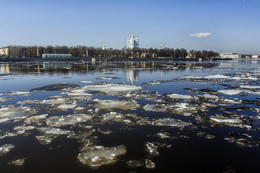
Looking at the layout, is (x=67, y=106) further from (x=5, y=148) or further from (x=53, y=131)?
(x=5, y=148)

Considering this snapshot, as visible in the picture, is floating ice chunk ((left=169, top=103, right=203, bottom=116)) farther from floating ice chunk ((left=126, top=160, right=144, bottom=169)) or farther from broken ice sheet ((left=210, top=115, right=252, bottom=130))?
floating ice chunk ((left=126, top=160, right=144, bottom=169))

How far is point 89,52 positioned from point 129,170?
13275cm

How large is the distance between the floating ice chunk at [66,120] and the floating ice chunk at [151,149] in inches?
97.1

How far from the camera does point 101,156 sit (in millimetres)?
4012

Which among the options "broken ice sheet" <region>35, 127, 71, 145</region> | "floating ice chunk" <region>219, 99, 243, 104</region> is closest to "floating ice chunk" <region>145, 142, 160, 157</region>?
"broken ice sheet" <region>35, 127, 71, 145</region>

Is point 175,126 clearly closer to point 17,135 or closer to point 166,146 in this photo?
point 166,146

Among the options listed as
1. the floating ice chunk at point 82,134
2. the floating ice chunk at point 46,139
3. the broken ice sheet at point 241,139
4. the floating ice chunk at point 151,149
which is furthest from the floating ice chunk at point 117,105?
the broken ice sheet at point 241,139

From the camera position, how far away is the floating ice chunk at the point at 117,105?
7645mm

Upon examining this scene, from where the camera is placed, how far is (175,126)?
5.65m

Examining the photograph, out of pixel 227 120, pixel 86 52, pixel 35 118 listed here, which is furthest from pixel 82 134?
Result: pixel 86 52

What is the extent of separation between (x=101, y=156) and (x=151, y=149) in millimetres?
1096

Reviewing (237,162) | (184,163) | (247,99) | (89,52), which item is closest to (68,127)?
(184,163)

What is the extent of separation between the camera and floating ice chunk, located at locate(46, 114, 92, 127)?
5.86 metres

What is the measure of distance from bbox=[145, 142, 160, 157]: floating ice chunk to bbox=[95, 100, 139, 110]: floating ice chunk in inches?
118
